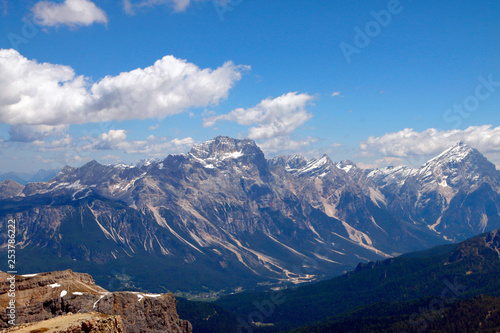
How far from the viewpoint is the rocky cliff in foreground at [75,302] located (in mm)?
160250

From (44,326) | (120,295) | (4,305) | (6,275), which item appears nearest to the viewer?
Result: (44,326)

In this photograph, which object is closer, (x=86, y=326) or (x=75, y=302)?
(x=86, y=326)

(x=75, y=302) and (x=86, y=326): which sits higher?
(x=86, y=326)

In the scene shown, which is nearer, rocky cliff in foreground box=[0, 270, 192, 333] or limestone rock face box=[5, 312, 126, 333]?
limestone rock face box=[5, 312, 126, 333]

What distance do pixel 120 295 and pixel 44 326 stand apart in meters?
119

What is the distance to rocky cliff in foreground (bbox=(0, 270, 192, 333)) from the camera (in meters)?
160

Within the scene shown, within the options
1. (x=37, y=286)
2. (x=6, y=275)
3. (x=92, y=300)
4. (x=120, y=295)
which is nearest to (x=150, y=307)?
(x=120, y=295)

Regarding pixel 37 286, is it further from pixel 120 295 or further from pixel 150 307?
pixel 150 307

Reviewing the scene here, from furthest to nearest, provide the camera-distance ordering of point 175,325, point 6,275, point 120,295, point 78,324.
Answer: point 175,325 → point 120,295 → point 6,275 → point 78,324

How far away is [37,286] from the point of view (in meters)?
171

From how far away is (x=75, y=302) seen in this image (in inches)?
6590

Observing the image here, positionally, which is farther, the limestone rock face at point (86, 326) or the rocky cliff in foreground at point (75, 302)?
the rocky cliff in foreground at point (75, 302)

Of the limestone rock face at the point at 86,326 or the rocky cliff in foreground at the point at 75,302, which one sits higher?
the limestone rock face at the point at 86,326

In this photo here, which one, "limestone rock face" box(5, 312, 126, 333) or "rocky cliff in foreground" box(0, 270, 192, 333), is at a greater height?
"limestone rock face" box(5, 312, 126, 333)
